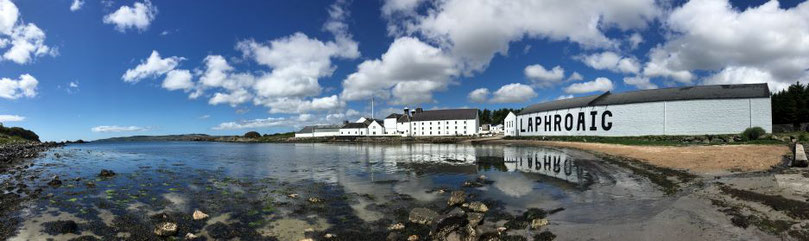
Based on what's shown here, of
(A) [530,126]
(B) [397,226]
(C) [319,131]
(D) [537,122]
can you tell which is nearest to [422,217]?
(B) [397,226]

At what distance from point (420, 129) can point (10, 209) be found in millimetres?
99432

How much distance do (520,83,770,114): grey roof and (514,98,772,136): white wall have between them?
640 mm

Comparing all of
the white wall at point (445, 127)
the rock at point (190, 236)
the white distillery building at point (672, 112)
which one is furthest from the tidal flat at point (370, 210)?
the white wall at point (445, 127)

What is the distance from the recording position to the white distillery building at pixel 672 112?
45.4m

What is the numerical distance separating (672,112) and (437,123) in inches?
2529

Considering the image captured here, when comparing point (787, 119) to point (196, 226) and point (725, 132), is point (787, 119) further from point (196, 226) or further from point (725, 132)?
point (196, 226)

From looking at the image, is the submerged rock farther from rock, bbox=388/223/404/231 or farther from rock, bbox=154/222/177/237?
rock, bbox=154/222/177/237

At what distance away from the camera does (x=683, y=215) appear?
9.73 meters

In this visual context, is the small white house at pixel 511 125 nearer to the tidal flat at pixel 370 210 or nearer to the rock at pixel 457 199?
the tidal flat at pixel 370 210

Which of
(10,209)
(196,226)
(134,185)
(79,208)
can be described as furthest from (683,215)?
(134,185)

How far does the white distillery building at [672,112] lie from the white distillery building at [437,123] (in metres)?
40.0

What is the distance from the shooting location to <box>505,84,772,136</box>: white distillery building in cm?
4544

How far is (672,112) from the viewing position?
49406mm

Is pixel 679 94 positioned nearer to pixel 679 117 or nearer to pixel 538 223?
pixel 679 117
